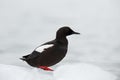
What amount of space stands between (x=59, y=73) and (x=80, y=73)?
0.48 metres

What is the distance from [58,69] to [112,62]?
332 centimetres

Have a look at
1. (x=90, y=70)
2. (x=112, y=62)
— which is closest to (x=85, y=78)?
(x=90, y=70)

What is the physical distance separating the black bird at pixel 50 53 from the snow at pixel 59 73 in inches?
6.0

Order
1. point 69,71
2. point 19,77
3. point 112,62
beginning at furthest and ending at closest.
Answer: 1. point 112,62
2. point 69,71
3. point 19,77

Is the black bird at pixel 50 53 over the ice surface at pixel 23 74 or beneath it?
over

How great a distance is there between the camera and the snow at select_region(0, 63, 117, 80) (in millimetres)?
8922

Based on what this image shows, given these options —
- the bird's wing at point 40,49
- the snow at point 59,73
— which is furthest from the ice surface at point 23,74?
the bird's wing at point 40,49

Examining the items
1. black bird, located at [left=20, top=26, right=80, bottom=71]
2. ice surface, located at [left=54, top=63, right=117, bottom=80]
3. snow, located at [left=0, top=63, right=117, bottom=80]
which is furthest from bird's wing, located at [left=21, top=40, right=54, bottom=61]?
ice surface, located at [left=54, top=63, right=117, bottom=80]

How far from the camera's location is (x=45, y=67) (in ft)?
29.5

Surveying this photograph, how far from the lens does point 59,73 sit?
30.3ft

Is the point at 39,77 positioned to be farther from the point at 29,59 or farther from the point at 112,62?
the point at 112,62

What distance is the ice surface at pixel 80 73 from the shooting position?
30.3 feet

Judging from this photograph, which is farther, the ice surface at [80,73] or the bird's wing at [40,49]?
the ice surface at [80,73]

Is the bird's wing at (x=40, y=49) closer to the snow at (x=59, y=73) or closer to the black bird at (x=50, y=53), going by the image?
the black bird at (x=50, y=53)
